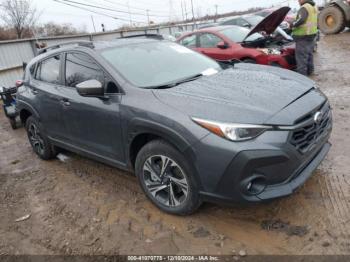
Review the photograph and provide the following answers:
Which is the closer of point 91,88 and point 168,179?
point 168,179

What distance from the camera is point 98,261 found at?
9.17 feet

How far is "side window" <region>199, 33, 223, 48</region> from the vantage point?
327 inches

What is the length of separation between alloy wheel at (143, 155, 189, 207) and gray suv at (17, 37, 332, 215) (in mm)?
11

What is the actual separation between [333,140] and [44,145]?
427cm

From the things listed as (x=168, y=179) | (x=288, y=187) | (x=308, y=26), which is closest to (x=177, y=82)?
(x=168, y=179)

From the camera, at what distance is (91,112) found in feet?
11.8

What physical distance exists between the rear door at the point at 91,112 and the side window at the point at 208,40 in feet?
16.6

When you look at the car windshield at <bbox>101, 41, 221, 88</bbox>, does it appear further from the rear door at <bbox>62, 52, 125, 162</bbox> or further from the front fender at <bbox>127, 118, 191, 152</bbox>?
the front fender at <bbox>127, 118, 191, 152</bbox>

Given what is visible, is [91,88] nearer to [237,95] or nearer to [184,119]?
[184,119]

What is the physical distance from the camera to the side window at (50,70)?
429 cm

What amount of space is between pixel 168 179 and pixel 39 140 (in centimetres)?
287

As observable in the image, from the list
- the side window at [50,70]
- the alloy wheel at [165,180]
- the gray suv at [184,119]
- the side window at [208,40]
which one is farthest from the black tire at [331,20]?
the alloy wheel at [165,180]

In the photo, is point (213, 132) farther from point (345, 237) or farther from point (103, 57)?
point (103, 57)

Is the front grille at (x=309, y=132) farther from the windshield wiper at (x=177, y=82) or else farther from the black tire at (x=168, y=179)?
the windshield wiper at (x=177, y=82)
